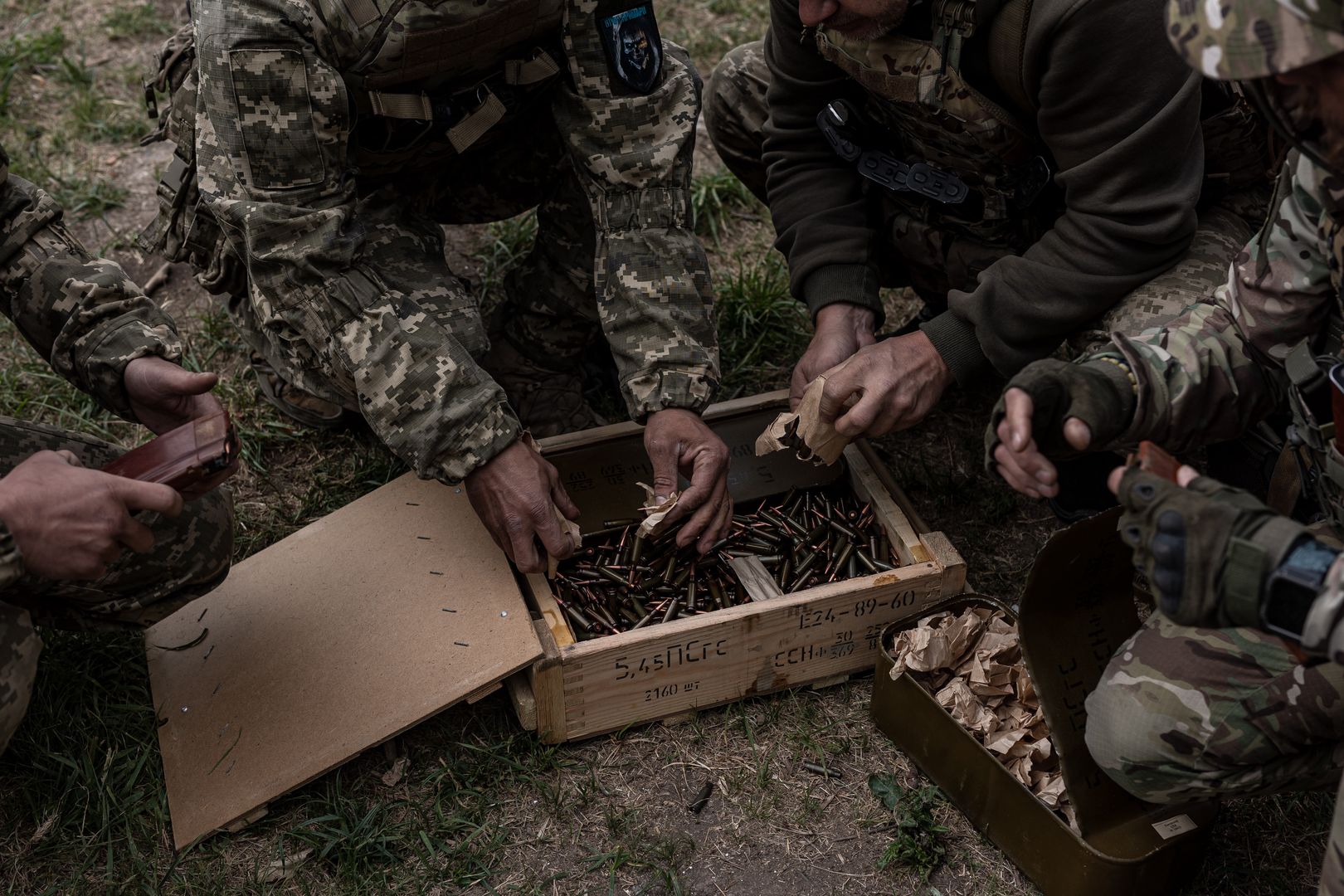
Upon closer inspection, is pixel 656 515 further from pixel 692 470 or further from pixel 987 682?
pixel 987 682

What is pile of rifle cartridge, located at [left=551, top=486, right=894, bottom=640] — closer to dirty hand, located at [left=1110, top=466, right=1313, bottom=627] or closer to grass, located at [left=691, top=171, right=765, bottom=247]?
dirty hand, located at [left=1110, top=466, right=1313, bottom=627]

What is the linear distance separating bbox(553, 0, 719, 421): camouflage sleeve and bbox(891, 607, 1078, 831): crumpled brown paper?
1.10m

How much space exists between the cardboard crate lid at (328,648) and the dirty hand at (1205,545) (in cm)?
185

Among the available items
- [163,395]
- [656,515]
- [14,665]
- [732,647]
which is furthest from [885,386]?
[14,665]

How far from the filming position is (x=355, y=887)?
3.58 metres

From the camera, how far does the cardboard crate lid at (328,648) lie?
3.72 meters

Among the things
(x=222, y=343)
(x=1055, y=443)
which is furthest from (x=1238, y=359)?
(x=222, y=343)

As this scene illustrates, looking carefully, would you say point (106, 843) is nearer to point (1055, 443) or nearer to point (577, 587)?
point (577, 587)

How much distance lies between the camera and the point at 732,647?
12.8ft

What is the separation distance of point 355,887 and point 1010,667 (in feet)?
6.93

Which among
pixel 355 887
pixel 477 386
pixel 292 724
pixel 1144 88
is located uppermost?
pixel 1144 88

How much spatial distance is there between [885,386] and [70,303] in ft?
8.99

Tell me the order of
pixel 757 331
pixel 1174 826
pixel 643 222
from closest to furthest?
pixel 1174 826
pixel 643 222
pixel 757 331

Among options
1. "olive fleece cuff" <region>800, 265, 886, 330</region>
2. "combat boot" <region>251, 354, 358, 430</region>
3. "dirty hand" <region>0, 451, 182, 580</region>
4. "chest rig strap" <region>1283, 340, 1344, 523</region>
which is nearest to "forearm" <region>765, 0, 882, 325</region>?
"olive fleece cuff" <region>800, 265, 886, 330</region>
